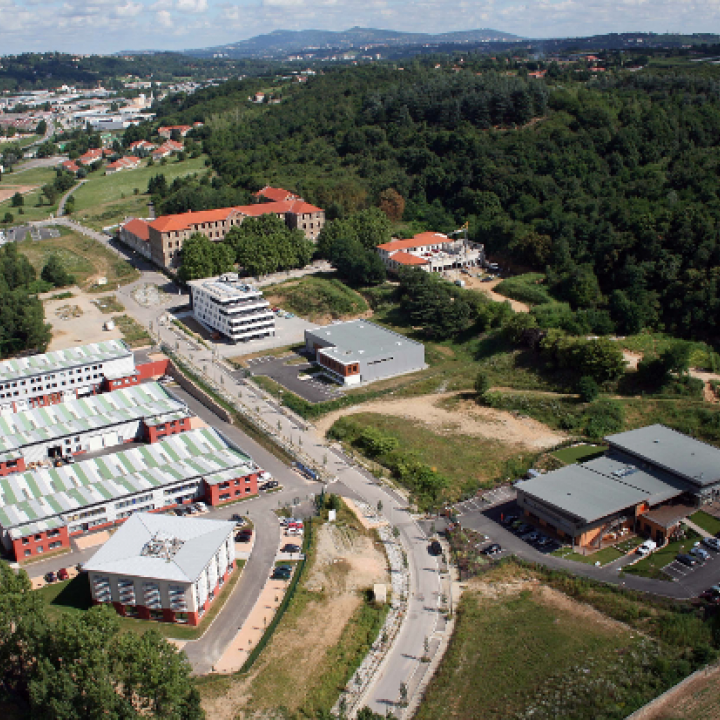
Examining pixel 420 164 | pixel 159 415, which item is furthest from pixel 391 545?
pixel 420 164

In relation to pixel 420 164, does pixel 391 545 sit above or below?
below

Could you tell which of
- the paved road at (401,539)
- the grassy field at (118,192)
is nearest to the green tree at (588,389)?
the paved road at (401,539)

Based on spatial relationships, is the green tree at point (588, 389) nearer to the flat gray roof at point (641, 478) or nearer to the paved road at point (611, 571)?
the flat gray roof at point (641, 478)

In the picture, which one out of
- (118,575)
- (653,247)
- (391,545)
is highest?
(653,247)

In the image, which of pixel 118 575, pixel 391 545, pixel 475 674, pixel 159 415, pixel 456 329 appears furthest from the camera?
pixel 456 329

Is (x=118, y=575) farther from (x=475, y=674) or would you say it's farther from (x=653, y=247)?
(x=653, y=247)

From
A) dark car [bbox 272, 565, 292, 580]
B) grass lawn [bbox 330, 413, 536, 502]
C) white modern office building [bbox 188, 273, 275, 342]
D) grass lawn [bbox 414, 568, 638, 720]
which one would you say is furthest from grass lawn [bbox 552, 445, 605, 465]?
white modern office building [bbox 188, 273, 275, 342]

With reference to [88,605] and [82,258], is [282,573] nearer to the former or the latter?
[88,605]
